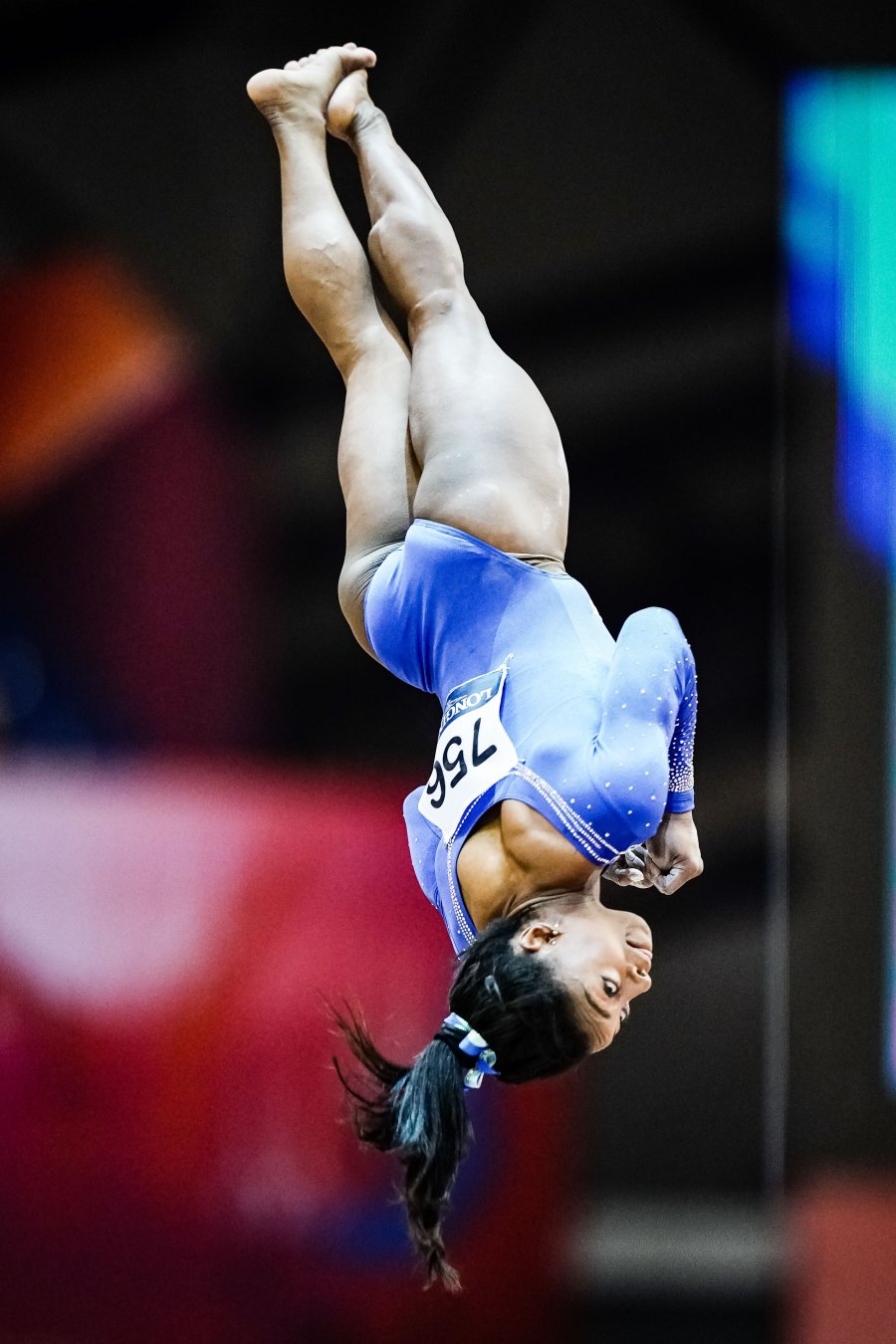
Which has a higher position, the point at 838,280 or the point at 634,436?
the point at 838,280

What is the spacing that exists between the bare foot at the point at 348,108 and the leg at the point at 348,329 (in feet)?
0.06

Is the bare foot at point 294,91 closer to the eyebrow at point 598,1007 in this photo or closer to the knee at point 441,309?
the knee at point 441,309

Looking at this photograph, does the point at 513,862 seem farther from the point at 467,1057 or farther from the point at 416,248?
the point at 416,248

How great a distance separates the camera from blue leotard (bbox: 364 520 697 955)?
194 centimetres

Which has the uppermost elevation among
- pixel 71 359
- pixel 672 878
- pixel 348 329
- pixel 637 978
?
pixel 71 359

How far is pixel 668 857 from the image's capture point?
2053mm

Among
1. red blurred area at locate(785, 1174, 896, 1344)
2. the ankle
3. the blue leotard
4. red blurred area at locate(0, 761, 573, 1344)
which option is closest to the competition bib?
the blue leotard

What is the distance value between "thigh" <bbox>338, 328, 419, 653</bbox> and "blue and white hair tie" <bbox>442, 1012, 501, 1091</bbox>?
22.0 inches

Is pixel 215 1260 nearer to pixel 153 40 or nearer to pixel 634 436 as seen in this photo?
pixel 634 436

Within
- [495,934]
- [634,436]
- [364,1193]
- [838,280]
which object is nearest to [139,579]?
[634,436]

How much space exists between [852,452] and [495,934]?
8.56ft

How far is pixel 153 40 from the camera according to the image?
4426mm

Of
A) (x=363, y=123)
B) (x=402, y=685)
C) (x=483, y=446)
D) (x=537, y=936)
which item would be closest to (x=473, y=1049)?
(x=537, y=936)

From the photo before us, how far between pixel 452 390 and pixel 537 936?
29.2 inches
